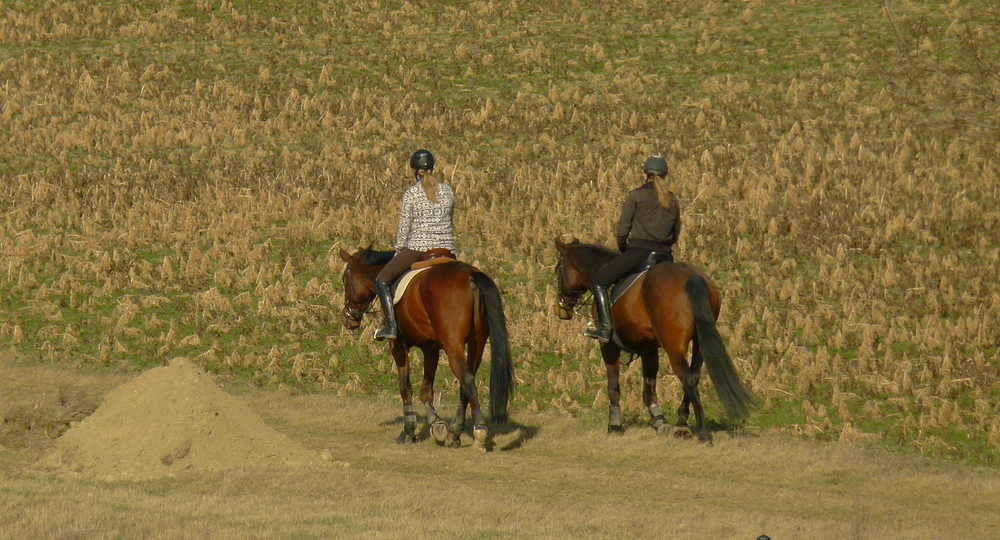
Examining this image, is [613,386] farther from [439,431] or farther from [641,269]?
[439,431]

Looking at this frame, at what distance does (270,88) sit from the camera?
33.1 m

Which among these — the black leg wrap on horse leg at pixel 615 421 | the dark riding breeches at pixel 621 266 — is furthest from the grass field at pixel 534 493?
the dark riding breeches at pixel 621 266

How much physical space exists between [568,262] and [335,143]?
648 inches

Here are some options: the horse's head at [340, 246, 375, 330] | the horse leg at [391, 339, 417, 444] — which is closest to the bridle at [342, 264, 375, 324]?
the horse's head at [340, 246, 375, 330]

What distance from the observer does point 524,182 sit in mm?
26891

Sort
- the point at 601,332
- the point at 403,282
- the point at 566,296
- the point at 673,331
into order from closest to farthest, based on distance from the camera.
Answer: the point at 673,331
the point at 403,282
the point at 601,332
the point at 566,296

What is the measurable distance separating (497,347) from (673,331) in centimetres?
207

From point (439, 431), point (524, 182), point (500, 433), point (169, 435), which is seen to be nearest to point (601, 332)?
point (500, 433)

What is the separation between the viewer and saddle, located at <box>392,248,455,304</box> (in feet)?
42.9

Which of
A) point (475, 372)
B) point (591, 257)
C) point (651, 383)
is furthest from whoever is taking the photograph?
point (591, 257)

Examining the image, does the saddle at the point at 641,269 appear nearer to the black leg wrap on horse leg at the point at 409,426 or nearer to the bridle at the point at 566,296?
the bridle at the point at 566,296

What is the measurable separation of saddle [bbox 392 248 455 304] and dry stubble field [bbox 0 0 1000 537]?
2.07 metres

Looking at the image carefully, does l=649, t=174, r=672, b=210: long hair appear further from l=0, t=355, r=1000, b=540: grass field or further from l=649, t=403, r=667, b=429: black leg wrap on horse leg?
l=0, t=355, r=1000, b=540: grass field

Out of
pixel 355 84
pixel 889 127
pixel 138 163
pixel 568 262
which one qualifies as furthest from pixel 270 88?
pixel 568 262
